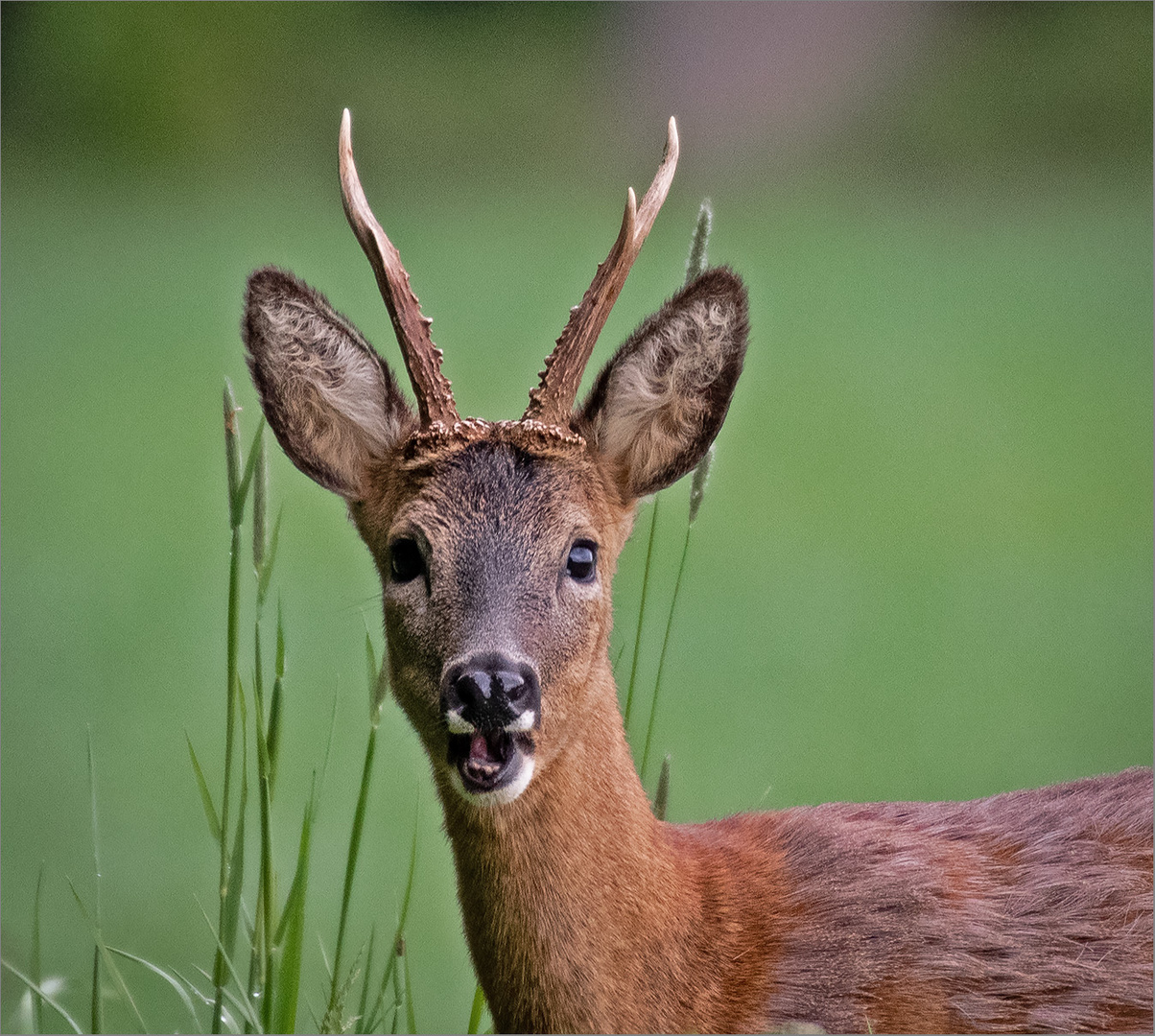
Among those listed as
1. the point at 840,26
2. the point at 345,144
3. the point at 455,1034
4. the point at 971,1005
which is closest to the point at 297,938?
the point at 455,1034

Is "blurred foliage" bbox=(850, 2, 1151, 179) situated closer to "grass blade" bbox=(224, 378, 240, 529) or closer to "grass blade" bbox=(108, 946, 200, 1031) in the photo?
"grass blade" bbox=(224, 378, 240, 529)

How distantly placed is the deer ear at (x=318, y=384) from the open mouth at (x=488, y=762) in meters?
0.45

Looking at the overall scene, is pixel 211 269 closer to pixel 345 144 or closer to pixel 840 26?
pixel 345 144

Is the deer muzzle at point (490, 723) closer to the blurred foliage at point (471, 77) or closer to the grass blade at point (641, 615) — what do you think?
the grass blade at point (641, 615)

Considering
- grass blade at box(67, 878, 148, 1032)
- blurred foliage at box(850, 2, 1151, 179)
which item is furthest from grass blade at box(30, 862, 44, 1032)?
blurred foliage at box(850, 2, 1151, 179)

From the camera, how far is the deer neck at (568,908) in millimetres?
1383

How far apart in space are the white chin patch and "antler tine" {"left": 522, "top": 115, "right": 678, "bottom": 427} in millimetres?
410

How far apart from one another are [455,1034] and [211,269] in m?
1.30

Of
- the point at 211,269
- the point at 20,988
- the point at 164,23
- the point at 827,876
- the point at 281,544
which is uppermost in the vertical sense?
the point at 164,23

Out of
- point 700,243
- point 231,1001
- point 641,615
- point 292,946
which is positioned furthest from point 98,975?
point 700,243

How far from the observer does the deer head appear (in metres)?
1.33

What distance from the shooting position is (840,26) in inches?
66.2

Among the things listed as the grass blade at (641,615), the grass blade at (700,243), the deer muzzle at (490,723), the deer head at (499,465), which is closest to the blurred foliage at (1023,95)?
the grass blade at (700,243)

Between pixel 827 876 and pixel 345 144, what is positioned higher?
pixel 345 144
